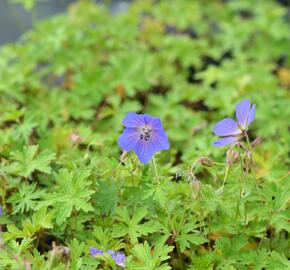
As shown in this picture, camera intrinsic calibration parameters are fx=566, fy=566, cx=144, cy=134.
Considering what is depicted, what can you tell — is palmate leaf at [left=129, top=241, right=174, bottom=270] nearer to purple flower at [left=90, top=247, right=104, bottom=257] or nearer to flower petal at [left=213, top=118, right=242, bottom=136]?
purple flower at [left=90, top=247, right=104, bottom=257]

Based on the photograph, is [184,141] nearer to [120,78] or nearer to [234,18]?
[120,78]

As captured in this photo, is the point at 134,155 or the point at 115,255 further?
the point at 134,155

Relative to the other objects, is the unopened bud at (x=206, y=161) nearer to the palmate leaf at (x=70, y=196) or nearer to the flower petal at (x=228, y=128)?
the flower petal at (x=228, y=128)

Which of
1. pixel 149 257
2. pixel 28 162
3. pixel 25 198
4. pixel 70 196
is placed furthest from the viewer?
pixel 28 162


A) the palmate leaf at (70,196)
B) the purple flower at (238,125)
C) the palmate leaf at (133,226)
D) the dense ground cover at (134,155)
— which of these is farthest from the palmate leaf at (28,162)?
the purple flower at (238,125)

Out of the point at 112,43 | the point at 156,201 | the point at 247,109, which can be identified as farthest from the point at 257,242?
the point at 112,43

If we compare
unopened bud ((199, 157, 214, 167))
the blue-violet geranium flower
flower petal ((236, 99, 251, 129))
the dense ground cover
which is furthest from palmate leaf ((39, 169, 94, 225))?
flower petal ((236, 99, 251, 129))

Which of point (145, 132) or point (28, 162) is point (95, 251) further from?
point (28, 162)

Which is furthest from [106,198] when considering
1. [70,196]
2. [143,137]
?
[143,137]
